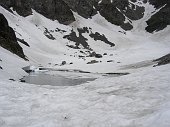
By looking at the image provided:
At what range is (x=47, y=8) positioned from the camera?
94.9 metres

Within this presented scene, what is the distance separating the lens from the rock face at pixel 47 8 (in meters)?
83.1

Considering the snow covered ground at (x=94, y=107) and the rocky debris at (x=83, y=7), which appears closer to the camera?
the snow covered ground at (x=94, y=107)

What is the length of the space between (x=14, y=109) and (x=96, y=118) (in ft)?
9.18

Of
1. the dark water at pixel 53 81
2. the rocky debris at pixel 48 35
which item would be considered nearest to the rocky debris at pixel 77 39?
the rocky debris at pixel 48 35

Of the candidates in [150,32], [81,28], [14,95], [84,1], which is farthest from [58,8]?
[14,95]

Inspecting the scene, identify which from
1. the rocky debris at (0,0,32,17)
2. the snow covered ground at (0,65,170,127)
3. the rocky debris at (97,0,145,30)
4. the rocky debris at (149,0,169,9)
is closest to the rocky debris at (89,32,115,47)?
the rocky debris at (0,0,32,17)

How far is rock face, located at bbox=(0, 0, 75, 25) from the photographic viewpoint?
83062 millimetres

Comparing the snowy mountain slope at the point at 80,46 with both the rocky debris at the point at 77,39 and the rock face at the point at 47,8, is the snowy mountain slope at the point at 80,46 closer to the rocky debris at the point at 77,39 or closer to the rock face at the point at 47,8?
the rocky debris at the point at 77,39

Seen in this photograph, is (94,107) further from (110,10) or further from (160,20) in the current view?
(110,10)

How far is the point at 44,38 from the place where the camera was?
70.4 meters

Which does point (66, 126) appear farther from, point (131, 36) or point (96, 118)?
point (131, 36)

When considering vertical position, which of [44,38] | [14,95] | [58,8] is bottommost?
[14,95]

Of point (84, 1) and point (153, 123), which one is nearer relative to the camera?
point (153, 123)

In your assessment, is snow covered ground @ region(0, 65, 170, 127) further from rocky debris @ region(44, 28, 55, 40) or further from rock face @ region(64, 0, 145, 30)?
rock face @ region(64, 0, 145, 30)
